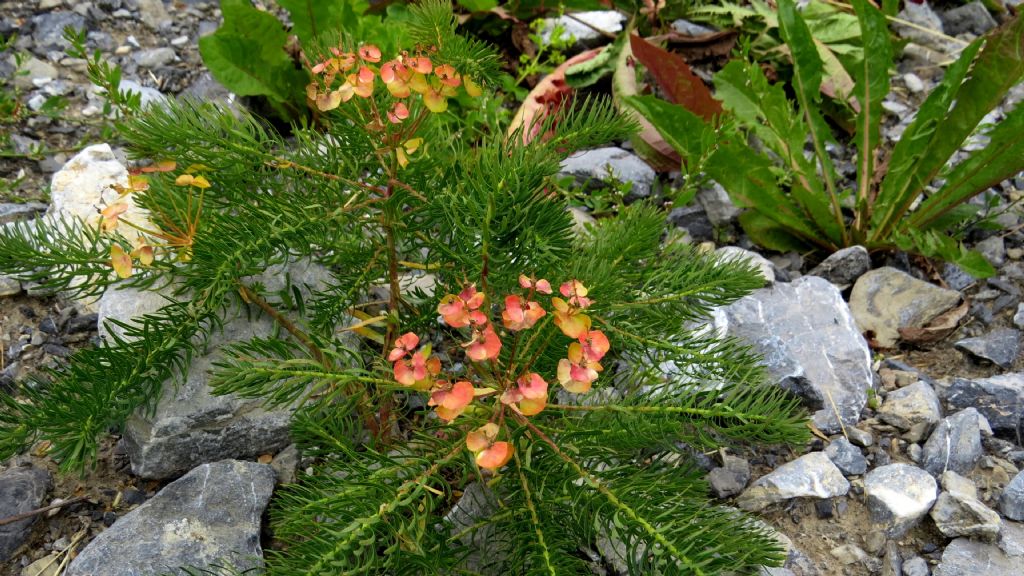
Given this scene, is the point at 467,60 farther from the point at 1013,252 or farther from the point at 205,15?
the point at 205,15

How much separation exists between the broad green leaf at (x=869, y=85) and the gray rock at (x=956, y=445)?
907 mm

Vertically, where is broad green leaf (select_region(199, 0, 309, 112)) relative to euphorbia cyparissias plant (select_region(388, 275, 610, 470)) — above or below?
below

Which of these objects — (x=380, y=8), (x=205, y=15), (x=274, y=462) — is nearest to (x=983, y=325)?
(x=274, y=462)

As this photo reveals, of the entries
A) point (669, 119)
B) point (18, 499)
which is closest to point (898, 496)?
point (669, 119)

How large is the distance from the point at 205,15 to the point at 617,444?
132 inches

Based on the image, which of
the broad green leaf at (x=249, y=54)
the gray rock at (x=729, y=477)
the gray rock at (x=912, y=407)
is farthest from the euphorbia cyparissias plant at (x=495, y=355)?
the broad green leaf at (x=249, y=54)

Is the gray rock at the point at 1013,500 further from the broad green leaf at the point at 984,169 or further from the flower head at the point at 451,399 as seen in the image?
the flower head at the point at 451,399

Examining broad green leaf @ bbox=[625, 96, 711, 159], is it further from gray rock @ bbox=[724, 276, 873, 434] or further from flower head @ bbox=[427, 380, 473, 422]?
flower head @ bbox=[427, 380, 473, 422]

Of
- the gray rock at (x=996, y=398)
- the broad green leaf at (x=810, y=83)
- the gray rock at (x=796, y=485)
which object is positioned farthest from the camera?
the broad green leaf at (x=810, y=83)

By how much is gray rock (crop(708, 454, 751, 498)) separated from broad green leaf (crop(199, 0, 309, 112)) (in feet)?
7.10

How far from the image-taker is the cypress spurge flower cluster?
1.51 m

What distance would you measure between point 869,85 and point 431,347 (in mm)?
2041

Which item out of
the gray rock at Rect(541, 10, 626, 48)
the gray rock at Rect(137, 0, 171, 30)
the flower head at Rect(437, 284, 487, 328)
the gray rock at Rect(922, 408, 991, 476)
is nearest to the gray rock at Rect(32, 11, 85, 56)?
the gray rock at Rect(137, 0, 171, 30)

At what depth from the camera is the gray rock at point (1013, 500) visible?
6.63ft
